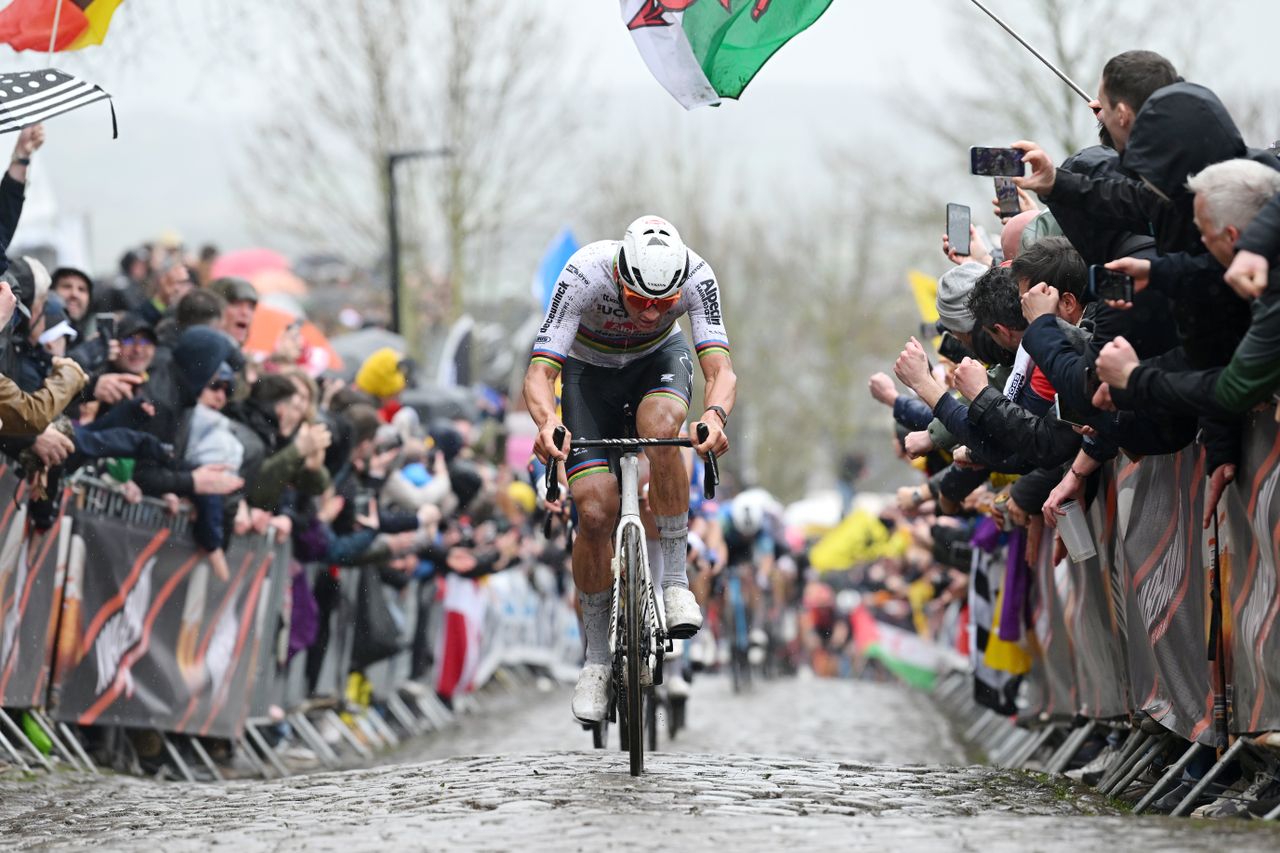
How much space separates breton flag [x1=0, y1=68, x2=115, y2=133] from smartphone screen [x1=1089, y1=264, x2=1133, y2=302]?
506 cm

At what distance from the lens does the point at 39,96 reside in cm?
1027

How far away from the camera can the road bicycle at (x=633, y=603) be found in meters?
8.89

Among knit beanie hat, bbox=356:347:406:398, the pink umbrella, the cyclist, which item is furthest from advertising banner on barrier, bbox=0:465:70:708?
the pink umbrella

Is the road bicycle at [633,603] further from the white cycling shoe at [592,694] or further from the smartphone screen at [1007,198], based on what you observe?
the smartphone screen at [1007,198]

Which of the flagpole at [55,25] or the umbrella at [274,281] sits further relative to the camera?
the umbrella at [274,281]

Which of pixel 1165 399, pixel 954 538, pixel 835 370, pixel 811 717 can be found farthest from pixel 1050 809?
pixel 835 370

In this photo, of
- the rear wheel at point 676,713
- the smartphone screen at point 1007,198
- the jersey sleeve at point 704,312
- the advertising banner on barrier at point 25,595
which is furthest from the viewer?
the rear wheel at point 676,713

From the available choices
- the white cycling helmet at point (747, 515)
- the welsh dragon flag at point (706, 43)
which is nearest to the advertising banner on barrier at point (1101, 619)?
the welsh dragon flag at point (706, 43)

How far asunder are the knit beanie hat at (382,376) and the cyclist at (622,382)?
759 centimetres

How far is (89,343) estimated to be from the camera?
12188 mm

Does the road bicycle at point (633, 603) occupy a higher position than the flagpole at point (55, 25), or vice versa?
the flagpole at point (55, 25)

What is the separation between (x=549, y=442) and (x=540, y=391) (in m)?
0.48

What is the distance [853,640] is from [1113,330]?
108ft

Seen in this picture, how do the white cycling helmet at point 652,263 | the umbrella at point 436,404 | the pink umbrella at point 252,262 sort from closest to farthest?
the white cycling helmet at point 652,263
the umbrella at point 436,404
the pink umbrella at point 252,262
